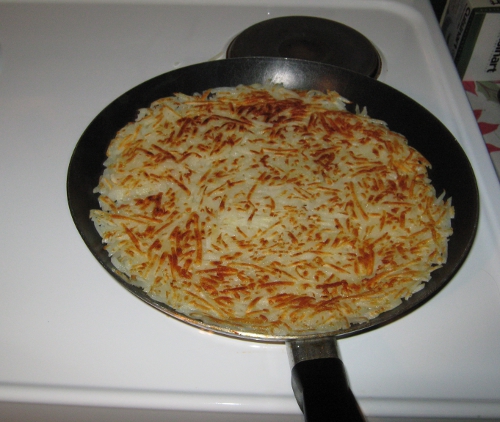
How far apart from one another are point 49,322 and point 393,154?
1.09 metres

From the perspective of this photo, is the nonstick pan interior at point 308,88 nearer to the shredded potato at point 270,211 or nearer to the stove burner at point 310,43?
the shredded potato at point 270,211

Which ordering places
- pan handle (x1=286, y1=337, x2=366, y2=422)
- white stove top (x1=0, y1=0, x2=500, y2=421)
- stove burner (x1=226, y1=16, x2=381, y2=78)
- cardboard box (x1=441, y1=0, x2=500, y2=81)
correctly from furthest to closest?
cardboard box (x1=441, y1=0, x2=500, y2=81) → stove burner (x1=226, y1=16, x2=381, y2=78) → white stove top (x1=0, y1=0, x2=500, y2=421) → pan handle (x1=286, y1=337, x2=366, y2=422)

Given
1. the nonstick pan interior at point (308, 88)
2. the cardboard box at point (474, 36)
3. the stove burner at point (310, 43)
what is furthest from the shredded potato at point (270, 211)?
the cardboard box at point (474, 36)

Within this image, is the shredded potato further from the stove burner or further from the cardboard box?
the cardboard box

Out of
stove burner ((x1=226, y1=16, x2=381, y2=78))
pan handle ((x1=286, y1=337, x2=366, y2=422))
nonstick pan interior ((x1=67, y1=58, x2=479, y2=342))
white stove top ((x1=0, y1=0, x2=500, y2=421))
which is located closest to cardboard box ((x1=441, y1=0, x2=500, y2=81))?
white stove top ((x1=0, y1=0, x2=500, y2=421))

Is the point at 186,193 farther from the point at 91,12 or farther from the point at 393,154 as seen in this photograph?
the point at 91,12

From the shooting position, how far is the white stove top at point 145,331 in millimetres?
1005

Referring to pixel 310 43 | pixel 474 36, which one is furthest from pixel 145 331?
pixel 474 36

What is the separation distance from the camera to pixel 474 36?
200 centimetres

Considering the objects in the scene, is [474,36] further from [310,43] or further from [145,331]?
[145,331]

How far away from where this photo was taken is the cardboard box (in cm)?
191

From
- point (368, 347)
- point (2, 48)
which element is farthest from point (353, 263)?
point (2, 48)

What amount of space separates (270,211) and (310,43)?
95 centimetres

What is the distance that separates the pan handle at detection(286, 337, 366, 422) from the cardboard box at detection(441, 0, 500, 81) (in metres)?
1.69
